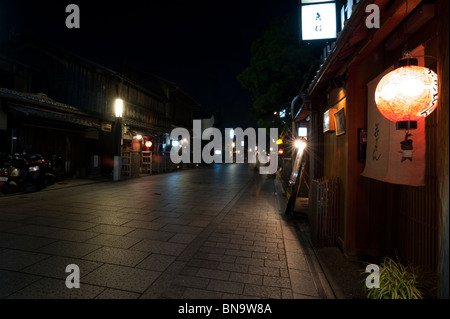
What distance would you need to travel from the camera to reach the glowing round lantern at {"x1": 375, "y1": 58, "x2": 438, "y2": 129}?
298 centimetres

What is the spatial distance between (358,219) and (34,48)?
20151 millimetres

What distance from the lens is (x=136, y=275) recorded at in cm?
419

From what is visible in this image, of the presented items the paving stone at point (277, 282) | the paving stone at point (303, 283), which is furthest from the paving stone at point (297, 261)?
the paving stone at point (277, 282)

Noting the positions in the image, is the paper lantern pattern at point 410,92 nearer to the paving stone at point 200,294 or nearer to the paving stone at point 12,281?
the paving stone at point 200,294

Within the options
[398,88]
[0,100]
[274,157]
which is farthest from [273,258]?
[274,157]

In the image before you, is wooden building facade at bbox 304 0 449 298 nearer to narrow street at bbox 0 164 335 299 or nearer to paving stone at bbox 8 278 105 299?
narrow street at bbox 0 164 335 299

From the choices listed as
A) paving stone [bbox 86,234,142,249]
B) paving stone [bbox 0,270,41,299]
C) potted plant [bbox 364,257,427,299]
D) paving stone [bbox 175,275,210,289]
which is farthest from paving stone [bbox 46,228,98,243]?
potted plant [bbox 364,257,427,299]

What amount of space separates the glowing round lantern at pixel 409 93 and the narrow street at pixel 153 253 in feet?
9.30

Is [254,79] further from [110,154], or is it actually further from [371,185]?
[371,185]

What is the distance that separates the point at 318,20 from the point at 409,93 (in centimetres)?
617

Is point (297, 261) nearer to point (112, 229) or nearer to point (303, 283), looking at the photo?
point (303, 283)

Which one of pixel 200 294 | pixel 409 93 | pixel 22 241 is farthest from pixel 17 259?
pixel 409 93
